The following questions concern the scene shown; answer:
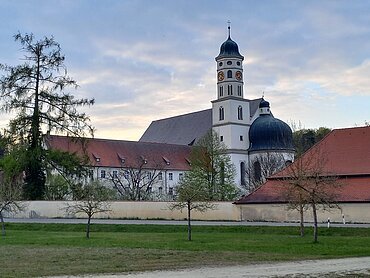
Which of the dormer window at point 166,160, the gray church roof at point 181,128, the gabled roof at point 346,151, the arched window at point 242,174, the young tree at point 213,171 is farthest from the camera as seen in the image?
the gray church roof at point 181,128

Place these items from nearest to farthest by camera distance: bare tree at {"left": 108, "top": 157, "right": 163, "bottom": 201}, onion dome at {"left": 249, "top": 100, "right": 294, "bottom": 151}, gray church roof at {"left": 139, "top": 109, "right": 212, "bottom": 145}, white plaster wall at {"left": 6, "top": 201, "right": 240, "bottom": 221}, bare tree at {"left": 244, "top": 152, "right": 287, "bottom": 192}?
white plaster wall at {"left": 6, "top": 201, "right": 240, "bottom": 221} → bare tree at {"left": 108, "top": 157, "right": 163, "bottom": 201} → bare tree at {"left": 244, "top": 152, "right": 287, "bottom": 192} → onion dome at {"left": 249, "top": 100, "right": 294, "bottom": 151} → gray church roof at {"left": 139, "top": 109, "right": 212, "bottom": 145}

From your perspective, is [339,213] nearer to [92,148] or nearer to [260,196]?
[260,196]

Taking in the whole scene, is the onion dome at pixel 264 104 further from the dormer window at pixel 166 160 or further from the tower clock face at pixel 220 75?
the dormer window at pixel 166 160

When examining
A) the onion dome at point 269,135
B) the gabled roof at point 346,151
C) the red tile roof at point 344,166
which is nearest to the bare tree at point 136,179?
the onion dome at point 269,135

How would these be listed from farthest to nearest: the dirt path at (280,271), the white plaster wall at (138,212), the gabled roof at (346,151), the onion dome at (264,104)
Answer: the onion dome at (264,104), the white plaster wall at (138,212), the gabled roof at (346,151), the dirt path at (280,271)

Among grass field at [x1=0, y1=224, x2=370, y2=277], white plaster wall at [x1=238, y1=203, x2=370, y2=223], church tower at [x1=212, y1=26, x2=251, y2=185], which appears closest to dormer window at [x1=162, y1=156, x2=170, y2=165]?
church tower at [x1=212, y1=26, x2=251, y2=185]

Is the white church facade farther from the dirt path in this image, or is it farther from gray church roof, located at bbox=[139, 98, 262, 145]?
the dirt path

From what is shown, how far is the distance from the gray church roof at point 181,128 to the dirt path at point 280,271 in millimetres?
78410

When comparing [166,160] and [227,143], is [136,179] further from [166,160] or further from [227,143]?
[227,143]

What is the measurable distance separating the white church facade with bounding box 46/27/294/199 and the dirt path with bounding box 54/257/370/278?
64.8 m

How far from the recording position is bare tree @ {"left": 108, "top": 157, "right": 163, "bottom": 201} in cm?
7231

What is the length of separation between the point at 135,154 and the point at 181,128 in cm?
1993

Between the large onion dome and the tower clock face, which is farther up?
the large onion dome

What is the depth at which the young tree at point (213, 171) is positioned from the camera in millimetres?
64250
